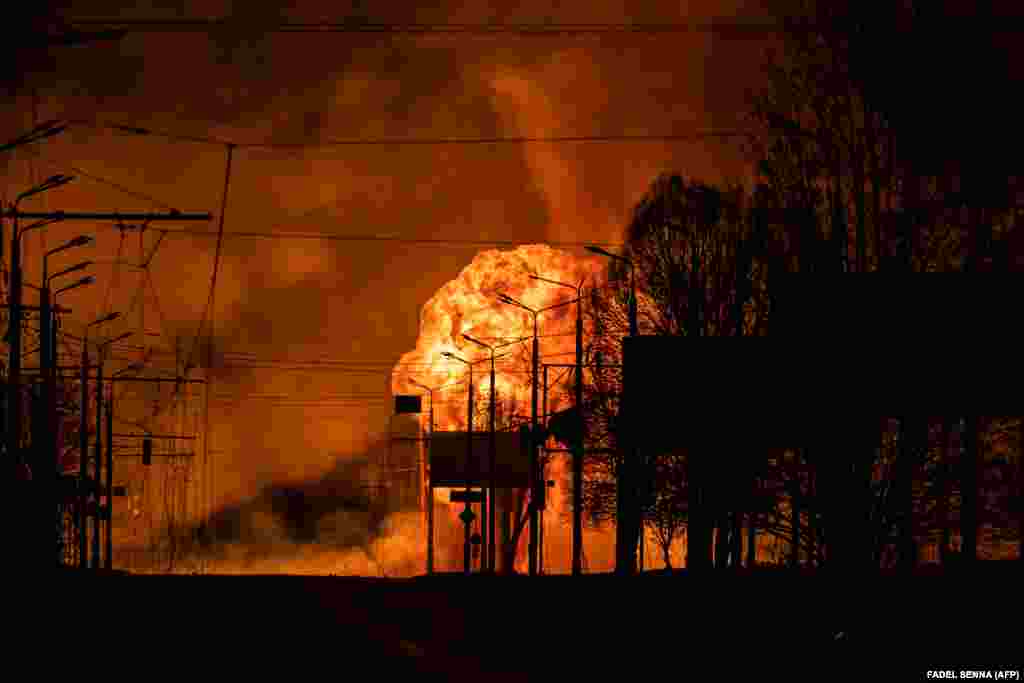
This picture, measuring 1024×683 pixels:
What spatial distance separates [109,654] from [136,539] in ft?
240

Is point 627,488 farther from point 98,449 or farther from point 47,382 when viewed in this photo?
point 98,449

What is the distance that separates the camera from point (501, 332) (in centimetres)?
6856

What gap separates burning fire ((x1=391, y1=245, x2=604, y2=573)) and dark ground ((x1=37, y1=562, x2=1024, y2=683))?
3420 cm

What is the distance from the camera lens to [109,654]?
54.0 ft

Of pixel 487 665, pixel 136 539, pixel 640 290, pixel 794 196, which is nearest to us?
pixel 487 665

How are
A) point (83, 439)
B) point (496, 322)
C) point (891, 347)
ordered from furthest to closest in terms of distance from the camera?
point (496, 322)
point (83, 439)
point (891, 347)

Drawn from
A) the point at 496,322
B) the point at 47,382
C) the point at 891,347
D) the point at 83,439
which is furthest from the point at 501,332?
the point at 891,347

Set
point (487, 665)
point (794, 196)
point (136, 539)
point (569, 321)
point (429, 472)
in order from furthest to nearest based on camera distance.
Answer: point (136, 539) < point (429, 472) < point (569, 321) < point (794, 196) < point (487, 665)

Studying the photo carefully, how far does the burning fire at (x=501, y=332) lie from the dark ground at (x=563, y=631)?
34.2 metres

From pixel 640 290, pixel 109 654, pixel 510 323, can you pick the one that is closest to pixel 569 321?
pixel 510 323

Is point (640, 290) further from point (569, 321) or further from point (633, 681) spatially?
point (633, 681)

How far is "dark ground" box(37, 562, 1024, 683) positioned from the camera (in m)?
14.9

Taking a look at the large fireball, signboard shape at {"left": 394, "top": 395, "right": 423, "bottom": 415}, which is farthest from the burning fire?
signboard shape at {"left": 394, "top": 395, "right": 423, "bottom": 415}

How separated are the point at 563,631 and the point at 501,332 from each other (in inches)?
1900
